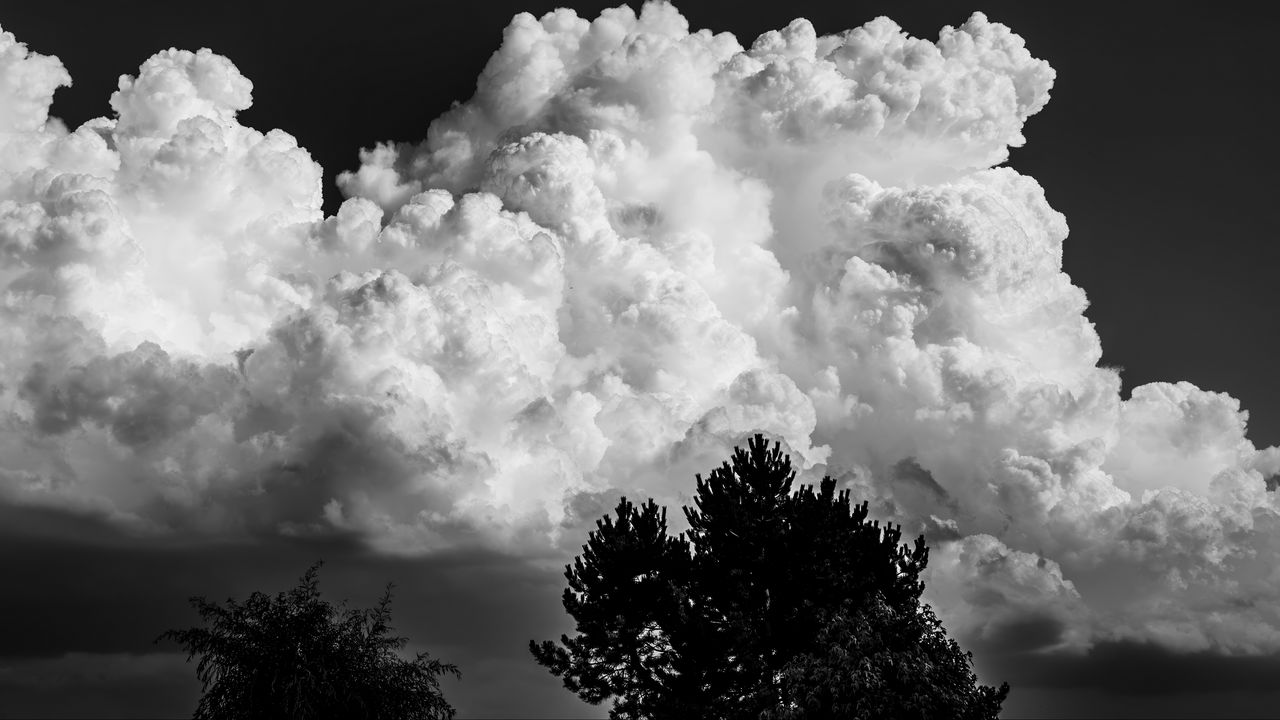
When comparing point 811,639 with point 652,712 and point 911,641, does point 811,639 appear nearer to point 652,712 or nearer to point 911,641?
point 911,641

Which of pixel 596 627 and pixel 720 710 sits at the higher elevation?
pixel 596 627

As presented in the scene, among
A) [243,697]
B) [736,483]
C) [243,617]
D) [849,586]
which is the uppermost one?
[736,483]

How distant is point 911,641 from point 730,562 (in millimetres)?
8205

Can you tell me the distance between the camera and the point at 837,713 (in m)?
39.8

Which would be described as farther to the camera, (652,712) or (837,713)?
(652,712)

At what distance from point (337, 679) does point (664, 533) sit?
14.3m

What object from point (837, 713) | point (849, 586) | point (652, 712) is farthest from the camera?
point (652, 712)

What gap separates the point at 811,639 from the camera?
4494 cm

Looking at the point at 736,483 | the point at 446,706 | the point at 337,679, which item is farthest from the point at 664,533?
the point at 337,679

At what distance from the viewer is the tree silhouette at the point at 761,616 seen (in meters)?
40.4

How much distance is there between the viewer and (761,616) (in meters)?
46.3

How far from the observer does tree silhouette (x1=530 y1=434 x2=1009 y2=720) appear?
40.4 meters

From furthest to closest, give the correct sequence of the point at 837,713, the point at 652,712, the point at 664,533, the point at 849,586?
the point at 664,533, the point at 652,712, the point at 849,586, the point at 837,713

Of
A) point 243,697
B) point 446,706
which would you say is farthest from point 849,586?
point 243,697
